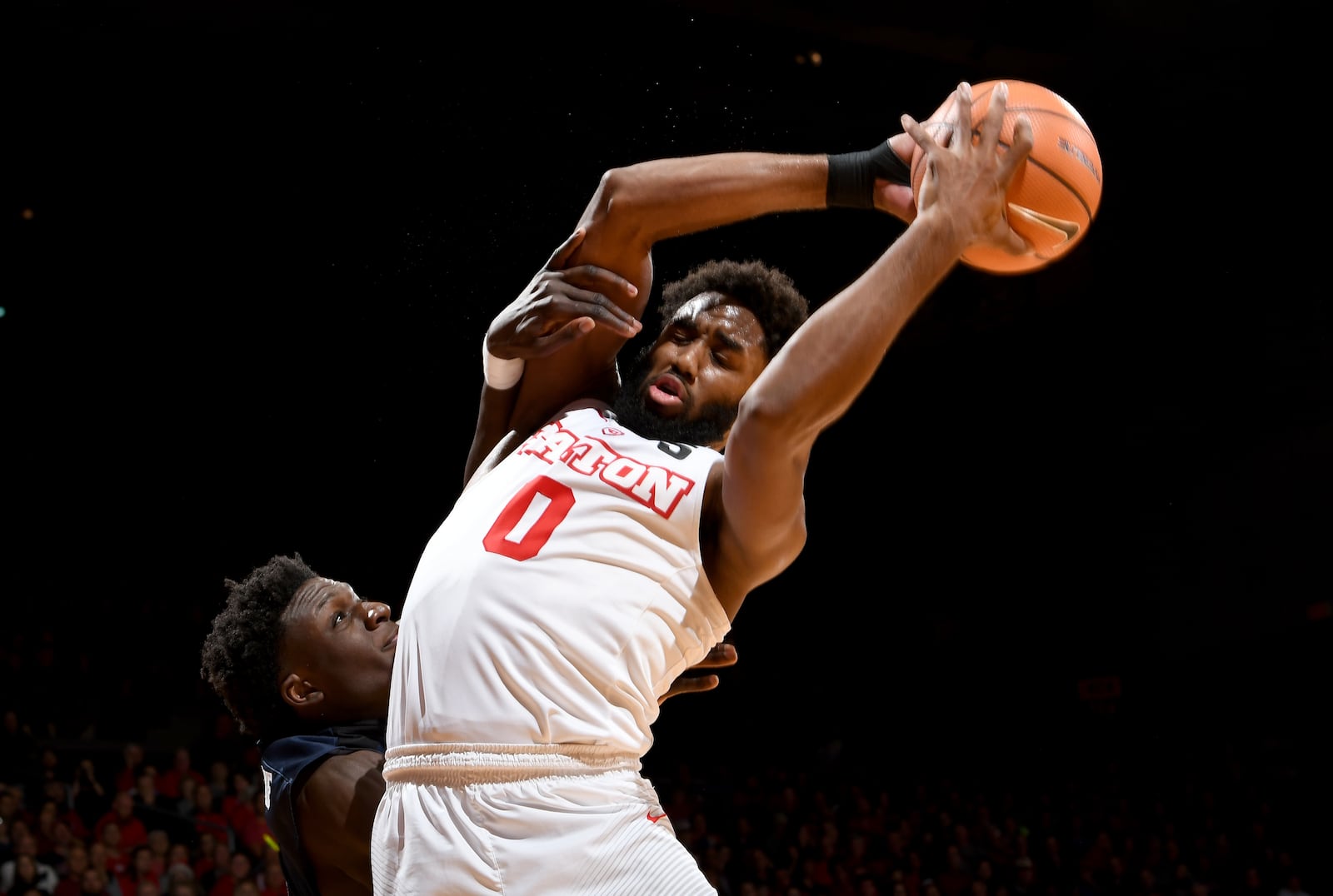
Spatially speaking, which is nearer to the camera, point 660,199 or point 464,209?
point 660,199

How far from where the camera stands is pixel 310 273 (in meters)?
11.8

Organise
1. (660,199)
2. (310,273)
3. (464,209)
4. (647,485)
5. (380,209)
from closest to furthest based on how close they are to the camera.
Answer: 1. (647,485)
2. (660,199)
3. (464,209)
4. (380,209)
5. (310,273)

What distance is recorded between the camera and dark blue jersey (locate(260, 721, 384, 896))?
8.63ft

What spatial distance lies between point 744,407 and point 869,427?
13.6 meters

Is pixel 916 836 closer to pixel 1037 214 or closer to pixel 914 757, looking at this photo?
pixel 914 757

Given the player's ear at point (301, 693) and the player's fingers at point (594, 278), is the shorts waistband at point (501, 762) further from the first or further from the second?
the player's ear at point (301, 693)

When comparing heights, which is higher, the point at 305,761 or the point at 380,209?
the point at 380,209

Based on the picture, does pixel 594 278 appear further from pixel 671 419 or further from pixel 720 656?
pixel 720 656

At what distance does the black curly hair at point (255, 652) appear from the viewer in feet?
9.20

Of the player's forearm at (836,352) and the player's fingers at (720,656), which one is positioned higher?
the player's forearm at (836,352)

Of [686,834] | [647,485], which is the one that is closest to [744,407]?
[647,485]

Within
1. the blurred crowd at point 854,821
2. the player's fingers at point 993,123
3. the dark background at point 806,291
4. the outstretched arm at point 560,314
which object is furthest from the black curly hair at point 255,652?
the dark background at point 806,291

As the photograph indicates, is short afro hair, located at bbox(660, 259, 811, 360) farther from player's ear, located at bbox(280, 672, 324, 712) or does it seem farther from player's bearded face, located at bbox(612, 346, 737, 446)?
player's ear, located at bbox(280, 672, 324, 712)

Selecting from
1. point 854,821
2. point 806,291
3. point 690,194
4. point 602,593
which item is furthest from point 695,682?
point 806,291
